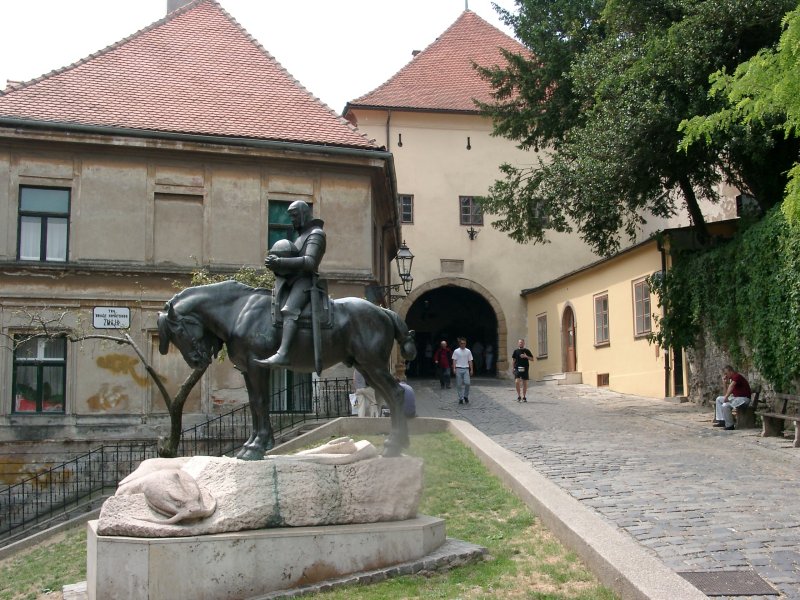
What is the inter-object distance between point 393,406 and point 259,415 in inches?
48.9

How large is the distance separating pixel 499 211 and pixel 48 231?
12.7 metres

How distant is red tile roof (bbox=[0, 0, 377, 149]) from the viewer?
20.3 m

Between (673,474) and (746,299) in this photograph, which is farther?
(746,299)

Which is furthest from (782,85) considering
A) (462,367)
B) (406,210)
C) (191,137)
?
(406,210)

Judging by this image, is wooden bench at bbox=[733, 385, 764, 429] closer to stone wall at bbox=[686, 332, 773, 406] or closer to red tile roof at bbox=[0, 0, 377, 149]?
stone wall at bbox=[686, 332, 773, 406]

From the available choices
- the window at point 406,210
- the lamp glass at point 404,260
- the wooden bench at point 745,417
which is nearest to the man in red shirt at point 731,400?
the wooden bench at point 745,417

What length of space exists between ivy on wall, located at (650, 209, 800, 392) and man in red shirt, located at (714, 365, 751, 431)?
0.46 metres

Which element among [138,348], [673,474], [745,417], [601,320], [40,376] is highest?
[601,320]

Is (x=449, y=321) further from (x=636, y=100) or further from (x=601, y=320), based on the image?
(x=636, y=100)

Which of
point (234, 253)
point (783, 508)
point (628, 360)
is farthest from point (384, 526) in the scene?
→ point (628, 360)

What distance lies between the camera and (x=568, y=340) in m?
31.2

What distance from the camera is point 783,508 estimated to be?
29.6 ft

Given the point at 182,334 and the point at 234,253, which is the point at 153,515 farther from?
the point at 234,253

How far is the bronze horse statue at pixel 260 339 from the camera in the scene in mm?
7785
